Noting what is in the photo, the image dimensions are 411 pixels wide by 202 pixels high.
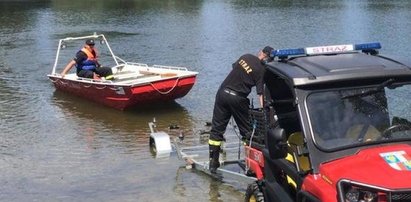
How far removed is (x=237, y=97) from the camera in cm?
729

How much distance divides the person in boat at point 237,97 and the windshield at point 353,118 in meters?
2.79

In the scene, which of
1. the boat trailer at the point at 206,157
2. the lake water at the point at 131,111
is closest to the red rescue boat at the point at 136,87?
the lake water at the point at 131,111

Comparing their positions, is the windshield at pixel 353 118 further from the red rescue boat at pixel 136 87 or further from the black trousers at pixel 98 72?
the black trousers at pixel 98 72

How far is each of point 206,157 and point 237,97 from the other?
188 centimetres

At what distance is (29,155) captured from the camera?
32.0 ft

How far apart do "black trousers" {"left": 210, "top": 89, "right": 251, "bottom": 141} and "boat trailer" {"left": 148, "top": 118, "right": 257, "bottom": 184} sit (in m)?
0.46

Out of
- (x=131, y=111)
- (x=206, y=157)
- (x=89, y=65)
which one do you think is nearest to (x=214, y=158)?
(x=206, y=157)

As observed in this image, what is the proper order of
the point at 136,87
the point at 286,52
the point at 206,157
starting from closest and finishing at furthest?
1. the point at 286,52
2. the point at 206,157
3. the point at 136,87

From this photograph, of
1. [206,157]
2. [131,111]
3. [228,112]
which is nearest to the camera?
[228,112]

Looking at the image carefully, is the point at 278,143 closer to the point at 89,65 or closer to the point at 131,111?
the point at 131,111

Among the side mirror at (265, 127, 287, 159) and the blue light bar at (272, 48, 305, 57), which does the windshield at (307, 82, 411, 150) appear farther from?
the blue light bar at (272, 48, 305, 57)

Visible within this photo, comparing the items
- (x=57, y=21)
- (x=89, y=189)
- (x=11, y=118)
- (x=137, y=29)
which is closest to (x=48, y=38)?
(x=137, y=29)

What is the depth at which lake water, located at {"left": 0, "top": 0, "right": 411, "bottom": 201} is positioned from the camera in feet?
26.4

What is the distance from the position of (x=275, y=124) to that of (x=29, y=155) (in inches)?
241
